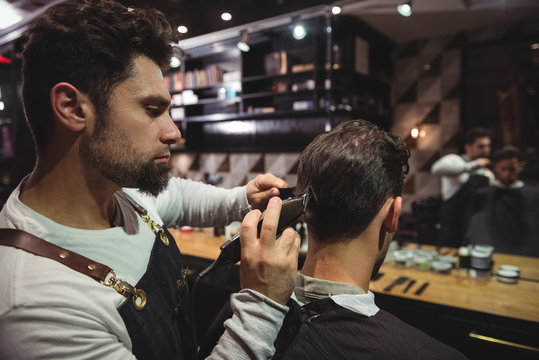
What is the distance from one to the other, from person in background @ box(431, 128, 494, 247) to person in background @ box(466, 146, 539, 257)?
0.12 m

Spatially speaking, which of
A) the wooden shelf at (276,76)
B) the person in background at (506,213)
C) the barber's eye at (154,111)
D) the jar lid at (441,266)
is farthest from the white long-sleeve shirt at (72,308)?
the wooden shelf at (276,76)

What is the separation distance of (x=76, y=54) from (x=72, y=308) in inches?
25.2

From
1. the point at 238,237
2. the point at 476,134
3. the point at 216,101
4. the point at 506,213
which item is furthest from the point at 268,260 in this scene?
the point at 216,101

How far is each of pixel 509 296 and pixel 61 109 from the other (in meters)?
2.23

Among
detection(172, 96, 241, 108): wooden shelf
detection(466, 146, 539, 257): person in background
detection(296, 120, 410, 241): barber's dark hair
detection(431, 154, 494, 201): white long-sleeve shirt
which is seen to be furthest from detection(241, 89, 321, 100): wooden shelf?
detection(296, 120, 410, 241): barber's dark hair

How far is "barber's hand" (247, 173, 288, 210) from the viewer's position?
4.20 ft

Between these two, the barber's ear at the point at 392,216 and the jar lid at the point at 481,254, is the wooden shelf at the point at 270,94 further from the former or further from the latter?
the barber's ear at the point at 392,216

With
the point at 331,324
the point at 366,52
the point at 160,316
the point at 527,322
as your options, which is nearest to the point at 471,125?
the point at 366,52

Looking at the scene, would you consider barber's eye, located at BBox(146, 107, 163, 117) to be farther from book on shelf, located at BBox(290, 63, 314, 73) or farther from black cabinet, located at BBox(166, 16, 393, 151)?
book on shelf, located at BBox(290, 63, 314, 73)

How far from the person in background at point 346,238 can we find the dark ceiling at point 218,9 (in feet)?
5.17

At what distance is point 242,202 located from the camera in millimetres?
1378

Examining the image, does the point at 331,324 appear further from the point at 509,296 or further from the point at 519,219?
the point at 519,219

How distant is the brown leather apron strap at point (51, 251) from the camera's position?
2.64 feet

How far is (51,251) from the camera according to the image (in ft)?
2.70
